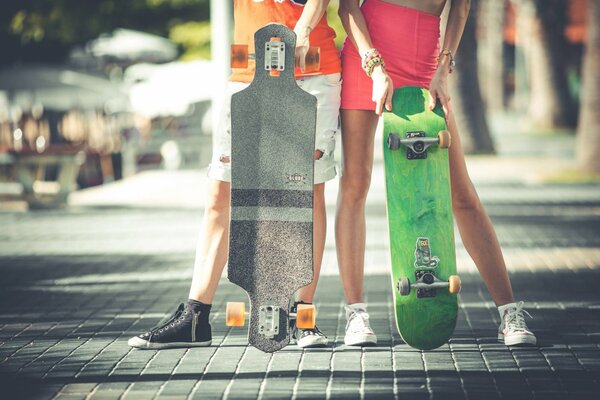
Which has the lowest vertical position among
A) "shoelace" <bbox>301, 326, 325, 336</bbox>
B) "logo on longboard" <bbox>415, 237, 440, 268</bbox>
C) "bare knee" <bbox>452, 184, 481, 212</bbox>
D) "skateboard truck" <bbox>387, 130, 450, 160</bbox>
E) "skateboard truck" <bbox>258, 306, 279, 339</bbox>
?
"shoelace" <bbox>301, 326, 325, 336</bbox>

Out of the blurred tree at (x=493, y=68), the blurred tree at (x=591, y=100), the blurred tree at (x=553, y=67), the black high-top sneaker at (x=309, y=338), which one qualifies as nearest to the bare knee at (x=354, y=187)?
the black high-top sneaker at (x=309, y=338)

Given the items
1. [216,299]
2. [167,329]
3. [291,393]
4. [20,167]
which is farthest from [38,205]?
[291,393]

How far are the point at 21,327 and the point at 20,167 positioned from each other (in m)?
9.10

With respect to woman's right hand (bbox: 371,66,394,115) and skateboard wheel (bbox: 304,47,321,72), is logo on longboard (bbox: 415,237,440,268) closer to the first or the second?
woman's right hand (bbox: 371,66,394,115)

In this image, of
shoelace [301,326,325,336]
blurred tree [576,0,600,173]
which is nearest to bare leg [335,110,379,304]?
shoelace [301,326,325,336]

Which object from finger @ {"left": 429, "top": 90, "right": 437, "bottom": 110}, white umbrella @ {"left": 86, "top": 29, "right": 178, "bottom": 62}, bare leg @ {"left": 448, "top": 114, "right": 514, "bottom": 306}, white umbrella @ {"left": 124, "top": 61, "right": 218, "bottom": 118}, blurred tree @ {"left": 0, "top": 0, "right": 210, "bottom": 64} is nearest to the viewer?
finger @ {"left": 429, "top": 90, "right": 437, "bottom": 110}

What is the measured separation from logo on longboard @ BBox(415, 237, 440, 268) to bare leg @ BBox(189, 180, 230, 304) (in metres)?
0.99

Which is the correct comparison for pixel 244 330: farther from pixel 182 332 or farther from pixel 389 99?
pixel 389 99

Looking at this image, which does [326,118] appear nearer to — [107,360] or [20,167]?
[107,360]

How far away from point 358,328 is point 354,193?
0.68 metres

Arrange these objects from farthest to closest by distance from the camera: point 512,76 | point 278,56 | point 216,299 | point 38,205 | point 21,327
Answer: point 512,76, point 38,205, point 216,299, point 21,327, point 278,56

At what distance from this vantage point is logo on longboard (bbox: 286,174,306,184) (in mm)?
5418

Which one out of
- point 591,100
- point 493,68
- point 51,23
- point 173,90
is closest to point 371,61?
point 591,100

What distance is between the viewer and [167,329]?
5797 mm
